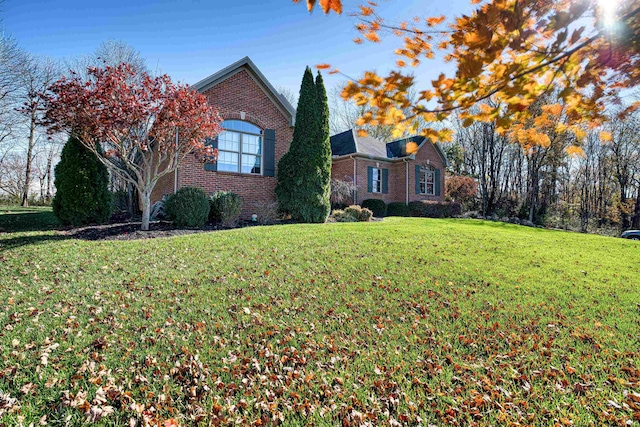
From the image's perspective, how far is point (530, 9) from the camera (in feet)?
6.11

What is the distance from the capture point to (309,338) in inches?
139

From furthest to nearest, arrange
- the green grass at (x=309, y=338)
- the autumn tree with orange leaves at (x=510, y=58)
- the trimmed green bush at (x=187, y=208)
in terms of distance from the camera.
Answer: the trimmed green bush at (x=187, y=208) → the green grass at (x=309, y=338) → the autumn tree with orange leaves at (x=510, y=58)

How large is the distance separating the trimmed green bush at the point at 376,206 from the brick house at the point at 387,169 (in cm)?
40

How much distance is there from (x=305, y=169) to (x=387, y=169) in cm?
921

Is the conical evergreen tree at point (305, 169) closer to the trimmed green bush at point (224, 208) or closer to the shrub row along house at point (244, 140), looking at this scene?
the shrub row along house at point (244, 140)

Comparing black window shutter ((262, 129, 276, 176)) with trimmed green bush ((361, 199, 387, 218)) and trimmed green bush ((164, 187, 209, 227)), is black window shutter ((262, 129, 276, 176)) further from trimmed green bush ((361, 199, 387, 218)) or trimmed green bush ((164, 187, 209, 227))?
trimmed green bush ((361, 199, 387, 218))

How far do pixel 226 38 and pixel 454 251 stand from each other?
309 inches

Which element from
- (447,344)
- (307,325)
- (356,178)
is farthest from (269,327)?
(356,178)

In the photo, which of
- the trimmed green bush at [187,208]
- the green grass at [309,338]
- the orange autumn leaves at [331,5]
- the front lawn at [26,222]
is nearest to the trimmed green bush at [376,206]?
the trimmed green bush at [187,208]

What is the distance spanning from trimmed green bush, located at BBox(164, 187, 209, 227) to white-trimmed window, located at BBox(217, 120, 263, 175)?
2360mm

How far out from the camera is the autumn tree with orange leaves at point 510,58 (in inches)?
70.9

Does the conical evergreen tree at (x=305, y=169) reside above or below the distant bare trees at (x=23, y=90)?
below

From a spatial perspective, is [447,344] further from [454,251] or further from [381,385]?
[454,251]

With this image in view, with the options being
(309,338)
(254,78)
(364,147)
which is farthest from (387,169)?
(309,338)
